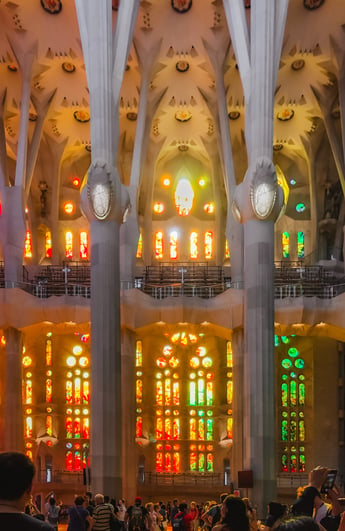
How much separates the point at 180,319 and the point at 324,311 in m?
4.79

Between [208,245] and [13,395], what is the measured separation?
12186 millimetres

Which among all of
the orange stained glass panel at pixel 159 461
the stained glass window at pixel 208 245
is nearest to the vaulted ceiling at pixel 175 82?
the stained glass window at pixel 208 245

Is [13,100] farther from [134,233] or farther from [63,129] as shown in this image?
[134,233]

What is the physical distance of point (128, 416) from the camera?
28438 millimetres

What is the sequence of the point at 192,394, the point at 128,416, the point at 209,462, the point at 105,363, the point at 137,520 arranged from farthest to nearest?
the point at 192,394 → the point at 209,462 → the point at 128,416 → the point at 105,363 → the point at 137,520

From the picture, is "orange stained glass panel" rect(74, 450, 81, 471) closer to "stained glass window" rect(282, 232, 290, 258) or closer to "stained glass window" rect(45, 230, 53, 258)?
"stained glass window" rect(45, 230, 53, 258)

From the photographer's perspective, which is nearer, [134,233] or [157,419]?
[134,233]

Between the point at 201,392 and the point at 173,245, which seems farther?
the point at 173,245

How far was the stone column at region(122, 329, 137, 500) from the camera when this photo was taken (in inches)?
1115

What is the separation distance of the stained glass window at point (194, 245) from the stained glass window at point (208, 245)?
429 millimetres

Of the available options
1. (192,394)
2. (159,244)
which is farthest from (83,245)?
(192,394)

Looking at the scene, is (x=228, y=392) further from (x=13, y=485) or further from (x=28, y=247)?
(x=13, y=485)

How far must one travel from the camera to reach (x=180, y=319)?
28609mm

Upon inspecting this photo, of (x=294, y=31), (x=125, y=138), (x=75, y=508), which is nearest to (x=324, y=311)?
(x=294, y=31)
